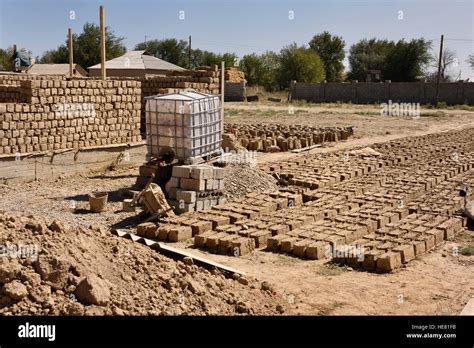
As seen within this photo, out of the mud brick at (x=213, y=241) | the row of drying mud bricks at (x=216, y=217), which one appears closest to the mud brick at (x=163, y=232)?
the row of drying mud bricks at (x=216, y=217)

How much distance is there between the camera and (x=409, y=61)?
A: 50.9 meters

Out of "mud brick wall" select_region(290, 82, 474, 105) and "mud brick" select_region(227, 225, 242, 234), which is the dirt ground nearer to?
"mud brick" select_region(227, 225, 242, 234)

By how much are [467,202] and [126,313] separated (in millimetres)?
6952

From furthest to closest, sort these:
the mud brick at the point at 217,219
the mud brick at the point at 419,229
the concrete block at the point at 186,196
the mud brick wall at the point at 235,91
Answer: the mud brick wall at the point at 235,91 < the concrete block at the point at 186,196 < the mud brick at the point at 217,219 < the mud brick at the point at 419,229

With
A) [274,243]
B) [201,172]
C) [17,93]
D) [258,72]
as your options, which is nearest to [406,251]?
[274,243]

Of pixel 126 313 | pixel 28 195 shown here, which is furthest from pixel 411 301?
pixel 28 195

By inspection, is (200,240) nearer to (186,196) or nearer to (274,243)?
(274,243)

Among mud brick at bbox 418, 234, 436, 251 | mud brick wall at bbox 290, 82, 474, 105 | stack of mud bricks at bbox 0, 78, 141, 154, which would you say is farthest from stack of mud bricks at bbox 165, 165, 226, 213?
mud brick wall at bbox 290, 82, 474, 105

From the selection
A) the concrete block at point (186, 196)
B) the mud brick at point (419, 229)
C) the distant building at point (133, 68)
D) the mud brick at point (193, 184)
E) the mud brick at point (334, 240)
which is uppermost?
the distant building at point (133, 68)

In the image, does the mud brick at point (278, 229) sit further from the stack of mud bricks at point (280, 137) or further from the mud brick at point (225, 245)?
the stack of mud bricks at point (280, 137)

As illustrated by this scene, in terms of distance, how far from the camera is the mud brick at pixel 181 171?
9.59 meters
